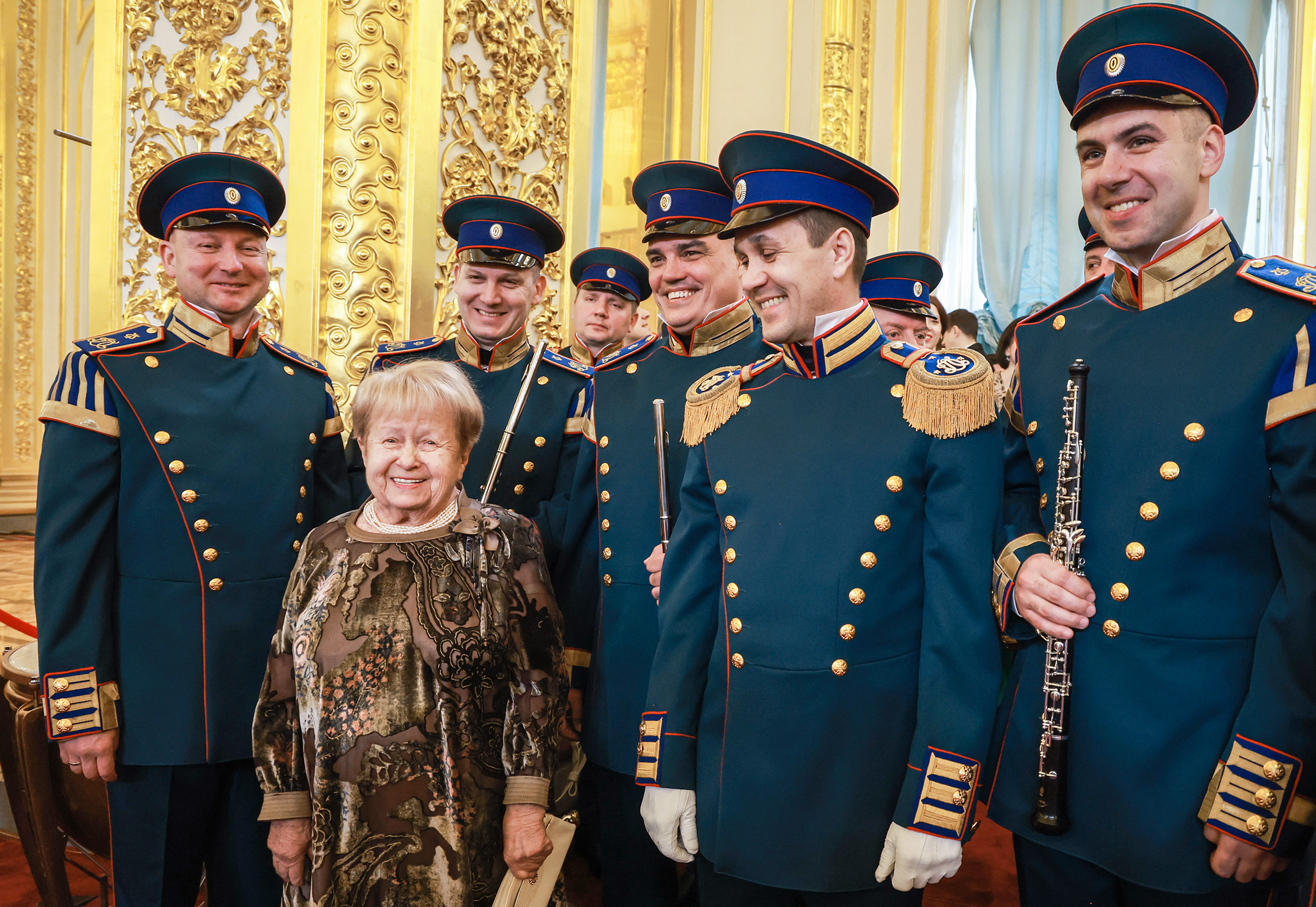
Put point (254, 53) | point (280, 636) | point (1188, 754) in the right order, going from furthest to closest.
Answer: point (254, 53), point (280, 636), point (1188, 754)

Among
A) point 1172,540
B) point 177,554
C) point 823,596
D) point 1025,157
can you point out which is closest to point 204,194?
point 177,554

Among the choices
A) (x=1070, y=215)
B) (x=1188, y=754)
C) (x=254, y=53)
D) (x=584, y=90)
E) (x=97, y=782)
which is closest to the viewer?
(x=1188, y=754)

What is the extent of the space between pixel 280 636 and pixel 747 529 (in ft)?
2.88

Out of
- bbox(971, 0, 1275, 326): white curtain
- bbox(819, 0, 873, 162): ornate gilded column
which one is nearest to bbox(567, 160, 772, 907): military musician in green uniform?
bbox(819, 0, 873, 162): ornate gilded column

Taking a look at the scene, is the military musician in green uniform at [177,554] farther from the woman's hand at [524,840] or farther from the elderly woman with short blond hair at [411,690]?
the woman's hand at [524,840]

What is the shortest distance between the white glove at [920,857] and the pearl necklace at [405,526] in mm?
950

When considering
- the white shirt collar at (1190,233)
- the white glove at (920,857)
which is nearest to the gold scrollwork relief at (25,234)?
the white glove at (920,857)

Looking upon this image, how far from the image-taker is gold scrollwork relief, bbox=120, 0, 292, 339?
3184 millimetres

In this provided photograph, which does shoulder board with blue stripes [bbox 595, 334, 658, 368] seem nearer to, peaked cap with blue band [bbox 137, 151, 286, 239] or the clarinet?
peaked cap with blue band [bbox 137, 151, 286, 239]

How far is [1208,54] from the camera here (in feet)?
4.58

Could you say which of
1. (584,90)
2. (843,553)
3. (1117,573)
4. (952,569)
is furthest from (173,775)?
(584,90)

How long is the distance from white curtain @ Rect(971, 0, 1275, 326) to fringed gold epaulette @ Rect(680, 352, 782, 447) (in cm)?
471

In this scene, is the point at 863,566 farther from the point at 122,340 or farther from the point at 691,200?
the point at 122,340

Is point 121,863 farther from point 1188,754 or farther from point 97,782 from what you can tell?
point 1188,754
